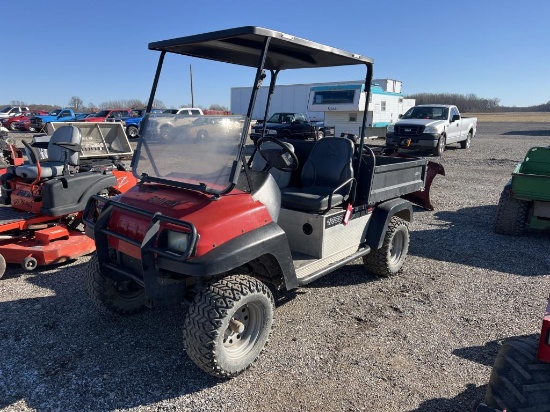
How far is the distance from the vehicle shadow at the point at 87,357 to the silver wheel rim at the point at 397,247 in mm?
2412

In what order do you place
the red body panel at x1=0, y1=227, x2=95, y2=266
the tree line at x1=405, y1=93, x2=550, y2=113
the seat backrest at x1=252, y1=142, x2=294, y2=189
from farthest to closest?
the tree line at x1=405, y1=93, x2=550, y2=113 < the red body panel at x1=0, y1=227, x2=95, y2=266 < the seat backrest at x1=252, y1=142, x2=294, y2=189

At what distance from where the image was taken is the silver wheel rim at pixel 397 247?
15.7ft

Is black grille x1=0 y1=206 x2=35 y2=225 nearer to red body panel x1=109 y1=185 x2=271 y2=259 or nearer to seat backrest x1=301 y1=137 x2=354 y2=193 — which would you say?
red body panel x1=109 y1=185 x2=271 y2=259

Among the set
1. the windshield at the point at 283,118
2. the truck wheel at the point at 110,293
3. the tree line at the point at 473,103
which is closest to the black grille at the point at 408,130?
the windshield at the point at 283,118

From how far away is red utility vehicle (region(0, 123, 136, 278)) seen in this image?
476 centimetres

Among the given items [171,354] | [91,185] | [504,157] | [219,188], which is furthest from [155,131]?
[504,157]

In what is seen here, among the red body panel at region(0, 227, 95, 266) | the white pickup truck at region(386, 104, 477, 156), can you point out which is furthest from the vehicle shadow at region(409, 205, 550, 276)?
the white pickup truck at region(386, 104, 477, 156)

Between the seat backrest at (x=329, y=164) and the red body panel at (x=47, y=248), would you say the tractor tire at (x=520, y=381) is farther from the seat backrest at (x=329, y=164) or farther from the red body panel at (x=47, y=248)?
the red body panel at (x=47, y=248)

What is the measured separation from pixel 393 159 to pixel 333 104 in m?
14.1

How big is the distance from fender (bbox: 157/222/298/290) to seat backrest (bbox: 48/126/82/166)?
3.79 metres

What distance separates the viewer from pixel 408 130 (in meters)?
15.2

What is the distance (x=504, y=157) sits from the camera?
50.1 feet

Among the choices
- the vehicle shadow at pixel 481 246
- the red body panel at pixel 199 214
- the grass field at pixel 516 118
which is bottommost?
the vehicle shadow at pixel 481 246

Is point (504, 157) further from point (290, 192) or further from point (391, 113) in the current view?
point (290, 192)
